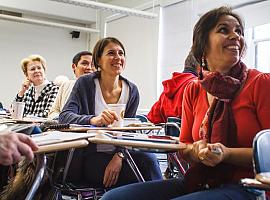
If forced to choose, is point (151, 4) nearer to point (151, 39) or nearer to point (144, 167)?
point (151, 39)

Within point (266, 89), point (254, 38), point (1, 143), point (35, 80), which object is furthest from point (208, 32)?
point (254, 38)

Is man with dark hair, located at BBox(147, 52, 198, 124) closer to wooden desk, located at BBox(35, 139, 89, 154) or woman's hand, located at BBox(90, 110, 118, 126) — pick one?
woman's hand, located at BBox(90, 110, 118, 126)

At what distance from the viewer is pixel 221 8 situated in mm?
1591

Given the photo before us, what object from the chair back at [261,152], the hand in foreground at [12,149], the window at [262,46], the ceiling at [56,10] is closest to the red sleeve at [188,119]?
the chair back at [261,152]

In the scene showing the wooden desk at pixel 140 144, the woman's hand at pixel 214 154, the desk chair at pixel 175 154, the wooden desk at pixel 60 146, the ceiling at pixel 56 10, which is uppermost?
the ceiling at pixel 56 10

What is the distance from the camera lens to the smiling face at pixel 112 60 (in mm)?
2451

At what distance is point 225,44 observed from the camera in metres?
1.54

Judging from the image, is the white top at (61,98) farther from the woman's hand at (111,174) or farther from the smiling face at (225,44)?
the smiling face at (225,44)

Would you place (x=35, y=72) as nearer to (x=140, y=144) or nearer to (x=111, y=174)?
(x=111, y=174)

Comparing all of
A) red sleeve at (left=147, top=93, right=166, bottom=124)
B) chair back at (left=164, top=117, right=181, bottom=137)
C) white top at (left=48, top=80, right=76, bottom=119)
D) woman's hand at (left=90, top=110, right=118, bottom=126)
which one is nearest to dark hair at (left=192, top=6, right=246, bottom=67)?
woman's hand at (left=90, top=110, right=118, bottom=126)

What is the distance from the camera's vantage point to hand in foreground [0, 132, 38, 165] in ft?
2.86

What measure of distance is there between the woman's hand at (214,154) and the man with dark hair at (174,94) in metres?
1.50

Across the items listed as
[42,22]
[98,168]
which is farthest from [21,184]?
[42,22]

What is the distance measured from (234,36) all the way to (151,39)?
5.03 meters
